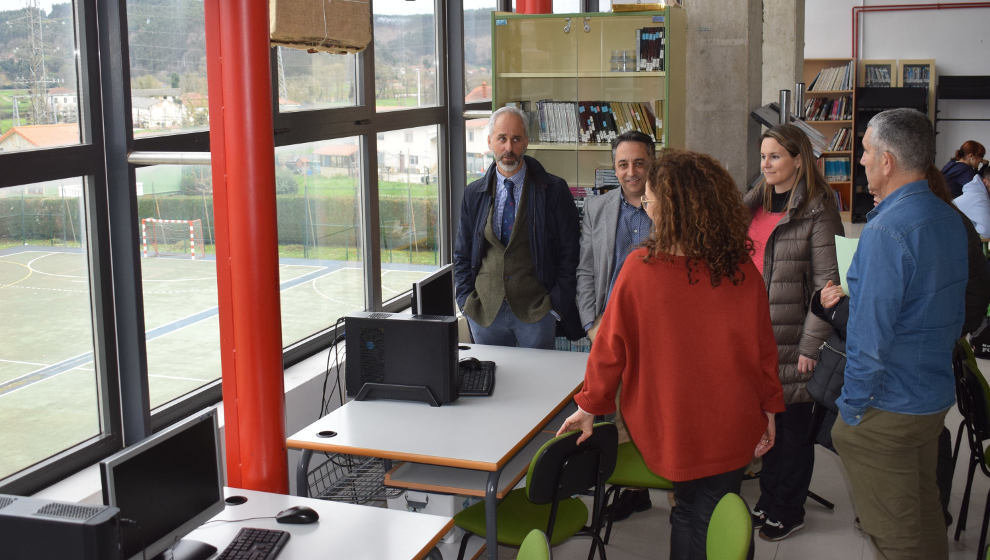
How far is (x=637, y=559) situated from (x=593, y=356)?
56.4 inches

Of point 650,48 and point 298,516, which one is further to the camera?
point 650,48

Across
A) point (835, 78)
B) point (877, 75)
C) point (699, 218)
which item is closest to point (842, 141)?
point (835, 78)

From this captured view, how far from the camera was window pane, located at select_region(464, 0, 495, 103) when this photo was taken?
244 inches

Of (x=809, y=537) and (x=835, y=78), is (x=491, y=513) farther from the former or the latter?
(x=835, y=78)

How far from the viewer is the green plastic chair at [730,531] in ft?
6.93

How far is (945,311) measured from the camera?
8.55ft

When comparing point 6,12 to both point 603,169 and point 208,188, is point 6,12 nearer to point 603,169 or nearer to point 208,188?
point 208,188

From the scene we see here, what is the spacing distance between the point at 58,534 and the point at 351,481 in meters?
1.96

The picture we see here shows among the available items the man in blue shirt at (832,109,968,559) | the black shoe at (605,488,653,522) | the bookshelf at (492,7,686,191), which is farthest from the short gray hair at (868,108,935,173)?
the bookshelf at (492,7,686,191)

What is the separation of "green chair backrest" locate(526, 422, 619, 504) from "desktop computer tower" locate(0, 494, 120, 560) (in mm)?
1316

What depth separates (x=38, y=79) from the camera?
3.00 m

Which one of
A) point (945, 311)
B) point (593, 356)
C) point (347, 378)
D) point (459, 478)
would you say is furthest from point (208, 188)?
point (945, 311)

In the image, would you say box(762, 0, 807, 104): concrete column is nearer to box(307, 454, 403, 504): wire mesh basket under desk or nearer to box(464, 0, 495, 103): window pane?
box(464, 0, 495, 103): window pane

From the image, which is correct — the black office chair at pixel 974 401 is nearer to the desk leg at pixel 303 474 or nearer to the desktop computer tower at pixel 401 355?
the desktop computer tower at pixel 401 355
